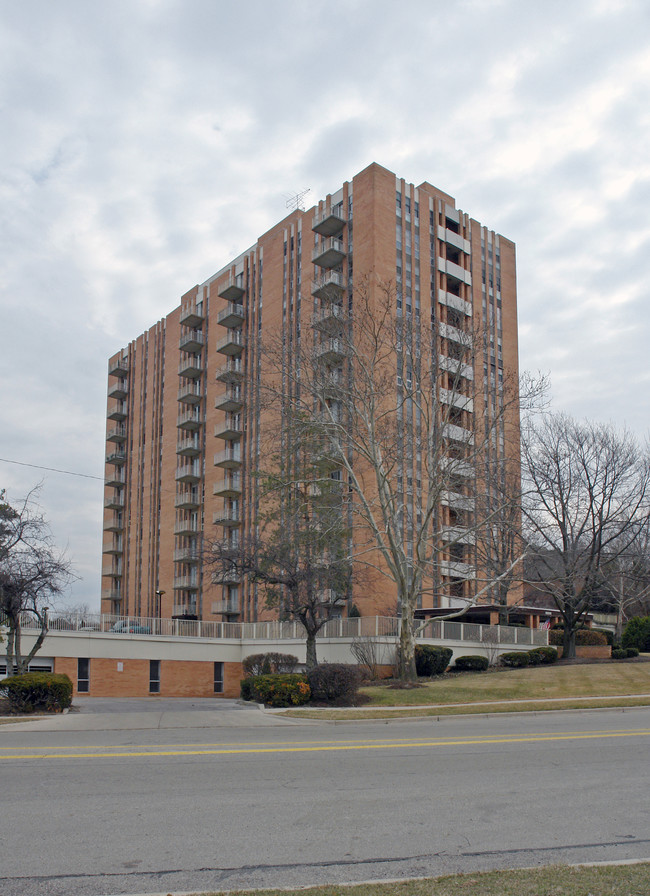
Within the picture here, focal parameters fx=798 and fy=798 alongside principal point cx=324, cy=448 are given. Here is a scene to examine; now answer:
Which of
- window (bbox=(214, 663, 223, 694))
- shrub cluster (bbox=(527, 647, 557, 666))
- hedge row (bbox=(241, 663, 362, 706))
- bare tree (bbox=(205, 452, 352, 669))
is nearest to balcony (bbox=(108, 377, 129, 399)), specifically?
window (bbox=(214, 663, 223, 694))

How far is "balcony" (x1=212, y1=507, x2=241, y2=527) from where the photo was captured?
56.1 meters

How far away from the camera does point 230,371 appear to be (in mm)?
56875

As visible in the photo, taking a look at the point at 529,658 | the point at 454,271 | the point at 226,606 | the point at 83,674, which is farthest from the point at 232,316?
the point at 529,658

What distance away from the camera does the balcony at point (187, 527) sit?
62.5m

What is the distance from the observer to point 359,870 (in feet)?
19.8

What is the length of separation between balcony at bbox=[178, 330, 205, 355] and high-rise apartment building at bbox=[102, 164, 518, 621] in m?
0.17

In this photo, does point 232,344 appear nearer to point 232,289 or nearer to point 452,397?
point 232,289

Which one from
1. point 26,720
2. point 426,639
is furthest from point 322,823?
point 426,639

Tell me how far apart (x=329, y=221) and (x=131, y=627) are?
93.2 feet

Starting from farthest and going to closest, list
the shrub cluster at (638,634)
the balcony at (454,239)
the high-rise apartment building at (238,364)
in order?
the balcony at (454,239)
the high-rise apartment building at (238,364)
the shrub cluster at (638,634)

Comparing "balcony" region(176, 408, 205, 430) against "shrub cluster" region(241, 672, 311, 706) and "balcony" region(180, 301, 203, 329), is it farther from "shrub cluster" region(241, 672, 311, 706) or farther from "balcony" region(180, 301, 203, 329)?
"shrub cluster" region(241, 672, 311, 706)

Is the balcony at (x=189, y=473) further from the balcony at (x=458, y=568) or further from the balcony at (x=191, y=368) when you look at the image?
the balcony at (x=458, y=568)

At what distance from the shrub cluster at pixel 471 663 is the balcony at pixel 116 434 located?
5131 cm

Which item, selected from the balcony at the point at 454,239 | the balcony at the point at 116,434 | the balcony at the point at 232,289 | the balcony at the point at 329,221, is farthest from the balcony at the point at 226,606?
the balcony at the point at 454,239
